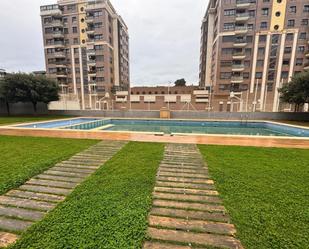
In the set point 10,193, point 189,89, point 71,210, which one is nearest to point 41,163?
point 10,193

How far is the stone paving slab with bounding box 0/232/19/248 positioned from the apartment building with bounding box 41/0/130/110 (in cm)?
3242

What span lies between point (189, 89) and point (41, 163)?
110 feet

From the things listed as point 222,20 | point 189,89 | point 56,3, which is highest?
point 56,3

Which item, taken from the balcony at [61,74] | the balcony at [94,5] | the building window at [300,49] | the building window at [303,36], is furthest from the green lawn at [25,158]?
the building window at [303,36]

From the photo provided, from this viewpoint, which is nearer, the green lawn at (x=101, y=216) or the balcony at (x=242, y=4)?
the green lawn at (x=101, y=216)

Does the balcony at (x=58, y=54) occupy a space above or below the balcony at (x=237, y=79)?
above

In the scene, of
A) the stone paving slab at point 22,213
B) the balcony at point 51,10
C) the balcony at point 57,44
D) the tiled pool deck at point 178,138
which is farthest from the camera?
the balcony at point 57,44

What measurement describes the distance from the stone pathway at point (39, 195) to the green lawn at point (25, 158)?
9.2 inches

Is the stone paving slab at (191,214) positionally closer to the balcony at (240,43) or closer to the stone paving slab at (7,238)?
the stone paving slab at (7,238)

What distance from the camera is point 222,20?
28781mm

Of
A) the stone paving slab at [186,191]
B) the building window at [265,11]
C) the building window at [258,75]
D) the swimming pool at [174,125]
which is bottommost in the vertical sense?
the swimming pool at [174,125]

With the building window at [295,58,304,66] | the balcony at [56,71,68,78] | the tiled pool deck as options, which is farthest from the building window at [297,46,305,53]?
the balcony at [56,71,68,78]

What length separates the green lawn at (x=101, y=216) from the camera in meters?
1.93

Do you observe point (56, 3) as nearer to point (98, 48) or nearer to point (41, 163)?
point (98, 48)
